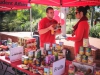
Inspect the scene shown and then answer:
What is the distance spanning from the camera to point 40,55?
2.62m

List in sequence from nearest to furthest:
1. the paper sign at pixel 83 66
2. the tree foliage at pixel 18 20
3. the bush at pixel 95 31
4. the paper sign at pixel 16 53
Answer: the paper sign at pixel 83 66
the paper sign at pixel 16 53
the bush at pixel 95 31
the tree foliage at pixel 18 20

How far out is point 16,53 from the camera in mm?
3062

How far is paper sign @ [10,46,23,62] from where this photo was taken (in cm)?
297

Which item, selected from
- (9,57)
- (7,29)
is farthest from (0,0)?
(7,29)

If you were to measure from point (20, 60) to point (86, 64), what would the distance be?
1.36 metres

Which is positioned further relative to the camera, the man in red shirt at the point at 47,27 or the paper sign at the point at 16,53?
the man in red shirt at the point at 47,27

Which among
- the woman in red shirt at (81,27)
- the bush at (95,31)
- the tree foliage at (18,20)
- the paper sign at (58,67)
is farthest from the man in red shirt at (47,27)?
the tree foliage at (18,20)

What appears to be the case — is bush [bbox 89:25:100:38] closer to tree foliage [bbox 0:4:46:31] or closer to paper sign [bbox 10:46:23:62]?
tree foliage [bbox 0:4:46:31]

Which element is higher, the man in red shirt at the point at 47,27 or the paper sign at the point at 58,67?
the man in red shirt at the point at 47,27

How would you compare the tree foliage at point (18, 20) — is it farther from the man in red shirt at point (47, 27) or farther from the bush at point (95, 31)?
the man in red shirt at point (47, 27)

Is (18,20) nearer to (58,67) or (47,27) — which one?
(47,27)

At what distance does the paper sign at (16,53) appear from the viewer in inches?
117

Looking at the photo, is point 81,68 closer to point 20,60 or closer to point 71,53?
point 20,60

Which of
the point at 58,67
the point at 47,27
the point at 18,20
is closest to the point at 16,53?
the point at 47,27
